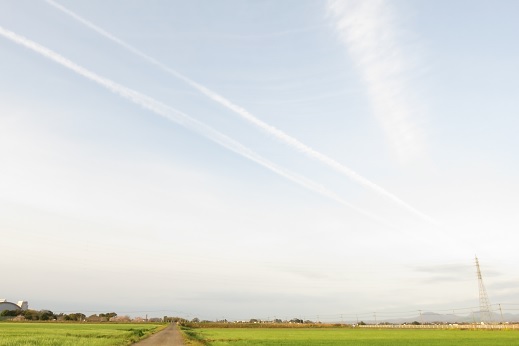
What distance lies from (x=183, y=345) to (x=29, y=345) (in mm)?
14353

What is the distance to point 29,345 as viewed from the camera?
3600cm

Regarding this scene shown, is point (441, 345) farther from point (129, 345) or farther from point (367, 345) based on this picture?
point (129, 345)

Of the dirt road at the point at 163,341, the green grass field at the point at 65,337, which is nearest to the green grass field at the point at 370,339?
the dirt road at the point at 163,341

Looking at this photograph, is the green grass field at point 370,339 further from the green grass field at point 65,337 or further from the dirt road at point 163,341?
the green grass field at point 65,337

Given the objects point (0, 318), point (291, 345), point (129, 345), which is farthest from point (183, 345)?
point (0, 318)

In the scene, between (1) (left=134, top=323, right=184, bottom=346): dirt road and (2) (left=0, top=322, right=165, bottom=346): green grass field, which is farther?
(1) (left=134, top=323, right=184, bottom=346): dirt road

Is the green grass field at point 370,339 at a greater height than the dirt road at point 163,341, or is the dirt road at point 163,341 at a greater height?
the green grass field at point 370,339

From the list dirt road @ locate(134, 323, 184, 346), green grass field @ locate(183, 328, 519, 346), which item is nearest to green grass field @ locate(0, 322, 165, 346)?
dirt road @ locate(134, 323, 184, 346)

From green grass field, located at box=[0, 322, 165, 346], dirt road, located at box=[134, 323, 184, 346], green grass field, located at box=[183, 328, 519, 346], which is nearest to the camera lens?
green grass field, located at box=[0, 322, 165, 346]

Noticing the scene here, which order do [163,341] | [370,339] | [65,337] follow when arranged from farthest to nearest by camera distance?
[370,339]
[65,337]
[163,341]

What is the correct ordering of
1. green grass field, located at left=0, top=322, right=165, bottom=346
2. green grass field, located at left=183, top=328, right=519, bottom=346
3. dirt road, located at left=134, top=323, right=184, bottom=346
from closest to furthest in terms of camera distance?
green grass field, located at left=0, top=322, right=165, bottom=346 < dirt road, located at left=134, top=323, right=184, bottom=346 < green grass field, located at left=183, top=328, right=519, bottom=346

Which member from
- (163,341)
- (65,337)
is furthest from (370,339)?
(65,337)

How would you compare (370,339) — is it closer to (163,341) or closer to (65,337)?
(163,341)

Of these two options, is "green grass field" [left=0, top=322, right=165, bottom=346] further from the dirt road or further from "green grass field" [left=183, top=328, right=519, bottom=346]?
"green grass field" [left=183, top=328, right=519, bottom=346]
